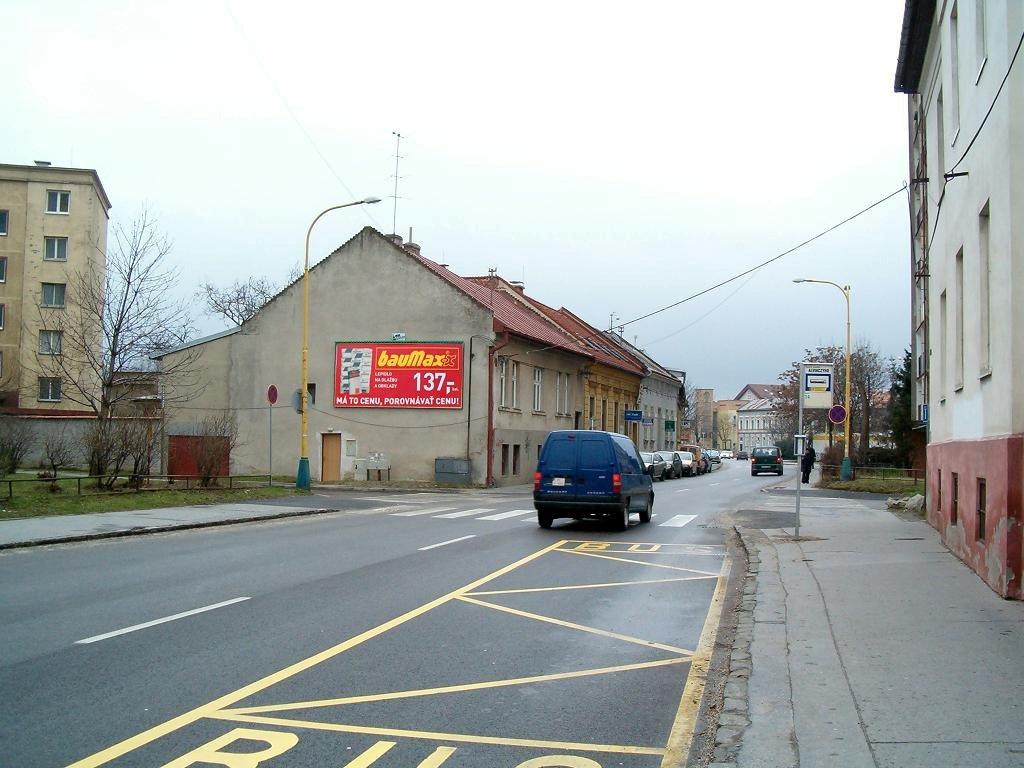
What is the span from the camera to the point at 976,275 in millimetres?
11602

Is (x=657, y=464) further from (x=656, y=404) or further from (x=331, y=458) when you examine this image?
(x=656, y=404)

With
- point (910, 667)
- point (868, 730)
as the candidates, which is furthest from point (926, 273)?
point (868, 730)

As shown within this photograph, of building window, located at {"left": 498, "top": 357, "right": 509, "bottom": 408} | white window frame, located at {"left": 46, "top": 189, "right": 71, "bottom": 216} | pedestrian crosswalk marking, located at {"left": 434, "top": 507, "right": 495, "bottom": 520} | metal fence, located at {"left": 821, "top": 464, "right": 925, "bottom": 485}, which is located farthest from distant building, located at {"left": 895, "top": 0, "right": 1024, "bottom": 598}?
white window frame, located at {"left": 46, "top": 189, "right": 71, "bottom": 216}

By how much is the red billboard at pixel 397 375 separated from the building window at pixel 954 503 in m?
23.6

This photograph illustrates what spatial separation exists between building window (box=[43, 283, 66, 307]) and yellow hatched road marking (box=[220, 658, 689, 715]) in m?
51.9

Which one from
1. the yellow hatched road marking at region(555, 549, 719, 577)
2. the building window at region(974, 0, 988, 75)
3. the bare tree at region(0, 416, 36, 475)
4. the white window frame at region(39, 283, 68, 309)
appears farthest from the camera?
the white window frame at region(39, 283, 68, 309)

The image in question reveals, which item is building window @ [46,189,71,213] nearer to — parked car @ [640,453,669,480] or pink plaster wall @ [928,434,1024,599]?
parked car @ [640,453,669,480]

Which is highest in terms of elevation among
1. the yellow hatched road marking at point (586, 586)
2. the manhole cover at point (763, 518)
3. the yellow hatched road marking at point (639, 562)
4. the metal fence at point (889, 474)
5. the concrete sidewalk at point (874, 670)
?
the metal fence at point (889, 474)

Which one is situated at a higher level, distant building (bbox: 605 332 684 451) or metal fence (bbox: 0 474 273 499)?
distant building (bbox: 605 332 684 451)

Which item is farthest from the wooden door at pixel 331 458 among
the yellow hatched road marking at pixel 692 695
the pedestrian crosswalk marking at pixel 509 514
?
the yellow hatched road marking at pixel 692 695

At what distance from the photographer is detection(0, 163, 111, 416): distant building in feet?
165

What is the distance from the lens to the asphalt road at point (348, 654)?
17.0ft

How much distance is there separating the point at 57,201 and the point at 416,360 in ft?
95.5

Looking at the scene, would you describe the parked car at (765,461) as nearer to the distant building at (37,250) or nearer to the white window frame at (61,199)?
the distant building at (37,250)
